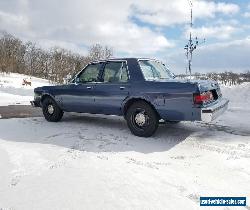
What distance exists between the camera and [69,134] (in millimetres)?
7199

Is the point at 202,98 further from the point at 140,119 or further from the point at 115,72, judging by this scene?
the point at 115,72

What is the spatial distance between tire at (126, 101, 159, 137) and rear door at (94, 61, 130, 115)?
1.11ft

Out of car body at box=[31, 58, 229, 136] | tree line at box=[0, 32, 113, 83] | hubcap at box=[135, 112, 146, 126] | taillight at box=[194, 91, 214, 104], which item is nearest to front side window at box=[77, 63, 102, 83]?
car body at box=[31, 58, 229, 136]

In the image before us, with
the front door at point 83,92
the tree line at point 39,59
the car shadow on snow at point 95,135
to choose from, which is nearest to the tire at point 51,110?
the car shadow on snow at point 95,135

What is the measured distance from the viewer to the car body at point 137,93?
20.7ft

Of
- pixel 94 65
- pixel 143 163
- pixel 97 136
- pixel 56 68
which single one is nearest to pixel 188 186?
pixel 143 163

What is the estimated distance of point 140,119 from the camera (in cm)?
700

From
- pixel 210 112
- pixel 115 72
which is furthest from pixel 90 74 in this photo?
pixel 210 112

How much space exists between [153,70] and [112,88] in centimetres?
102

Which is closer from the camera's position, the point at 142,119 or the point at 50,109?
the point at 142,119

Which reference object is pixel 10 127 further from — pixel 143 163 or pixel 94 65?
pixel 143 163

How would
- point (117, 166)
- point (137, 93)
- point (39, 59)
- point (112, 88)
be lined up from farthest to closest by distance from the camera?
point (39, 59), point (112, 88), point (137, 93), point (117, 166)

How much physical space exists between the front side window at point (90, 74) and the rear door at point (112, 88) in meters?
0.23

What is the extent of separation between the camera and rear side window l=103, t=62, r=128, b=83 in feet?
24.2
